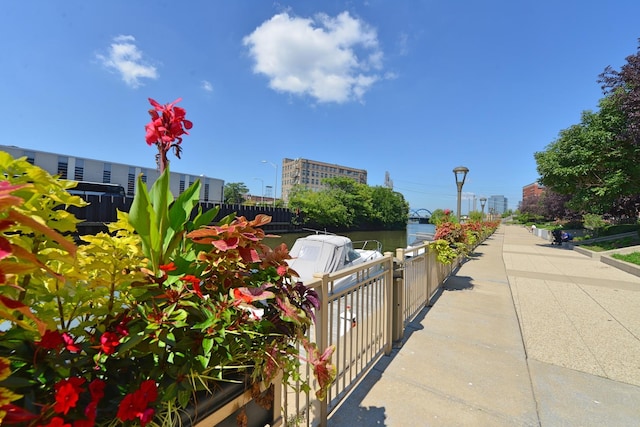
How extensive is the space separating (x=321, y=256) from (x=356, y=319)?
5400 millimetres

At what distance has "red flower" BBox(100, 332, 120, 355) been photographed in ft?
2.36

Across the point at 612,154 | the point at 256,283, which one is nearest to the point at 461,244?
the point at 256,283

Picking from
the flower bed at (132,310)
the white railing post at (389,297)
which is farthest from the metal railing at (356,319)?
the flower bed at (132,310)

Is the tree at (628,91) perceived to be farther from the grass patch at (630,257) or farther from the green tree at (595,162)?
the grass patch at (630,257)

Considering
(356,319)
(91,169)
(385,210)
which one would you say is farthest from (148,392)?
(91,169)

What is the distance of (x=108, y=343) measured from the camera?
73cm

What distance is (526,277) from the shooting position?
24.1 feet

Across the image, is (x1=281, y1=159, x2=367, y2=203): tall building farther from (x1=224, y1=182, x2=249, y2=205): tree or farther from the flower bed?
the flower bed

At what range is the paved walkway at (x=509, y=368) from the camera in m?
2.21

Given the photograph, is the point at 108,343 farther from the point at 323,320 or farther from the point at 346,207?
the point at 346,207

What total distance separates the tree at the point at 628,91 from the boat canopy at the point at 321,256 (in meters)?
12.9

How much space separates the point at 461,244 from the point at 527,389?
4.42 metres

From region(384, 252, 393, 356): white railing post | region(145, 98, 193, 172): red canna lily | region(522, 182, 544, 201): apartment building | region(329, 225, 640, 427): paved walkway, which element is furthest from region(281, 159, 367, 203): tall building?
region(145, 98, 193, 172): red canna lily

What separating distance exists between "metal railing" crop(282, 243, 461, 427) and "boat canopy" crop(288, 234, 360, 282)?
354cm
